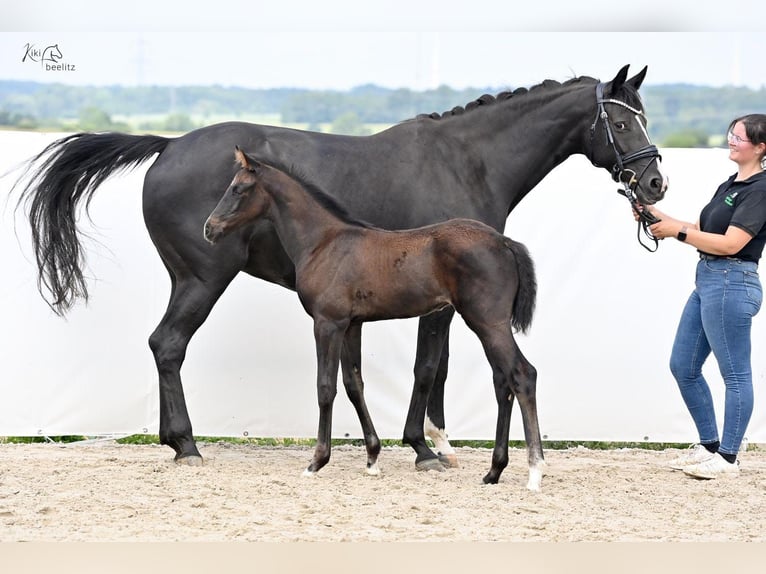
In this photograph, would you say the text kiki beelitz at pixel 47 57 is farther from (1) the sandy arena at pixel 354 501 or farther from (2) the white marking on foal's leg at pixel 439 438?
(2) the white marking on foal's leg at pixel 439 438

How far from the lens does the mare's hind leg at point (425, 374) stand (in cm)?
532

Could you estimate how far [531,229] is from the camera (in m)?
6.45

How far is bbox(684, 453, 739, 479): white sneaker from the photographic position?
517 centimetres

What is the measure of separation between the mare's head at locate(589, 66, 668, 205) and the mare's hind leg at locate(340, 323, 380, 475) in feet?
5.81

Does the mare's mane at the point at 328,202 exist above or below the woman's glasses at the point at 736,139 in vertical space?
below

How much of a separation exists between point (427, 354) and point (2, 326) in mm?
3012

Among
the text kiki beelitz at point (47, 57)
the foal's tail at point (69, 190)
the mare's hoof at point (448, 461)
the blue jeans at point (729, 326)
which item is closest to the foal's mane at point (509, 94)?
the blue jeans at point (729, 326)

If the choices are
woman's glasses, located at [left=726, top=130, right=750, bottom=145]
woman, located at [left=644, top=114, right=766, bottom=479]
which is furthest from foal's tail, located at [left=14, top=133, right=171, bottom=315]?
woman's glasses, located at [left=726, top=130, right=750, bottom=145]

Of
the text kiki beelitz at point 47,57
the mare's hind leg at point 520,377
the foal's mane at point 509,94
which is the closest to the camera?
the mare's hind leg at point 520,377

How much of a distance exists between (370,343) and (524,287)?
6.61 ft

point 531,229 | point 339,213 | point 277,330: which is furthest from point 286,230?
point 531,229

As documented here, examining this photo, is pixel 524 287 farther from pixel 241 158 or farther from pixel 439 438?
pixel 241 158

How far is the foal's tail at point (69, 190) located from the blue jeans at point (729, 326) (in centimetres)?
331

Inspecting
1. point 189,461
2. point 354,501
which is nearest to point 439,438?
point 354,501
